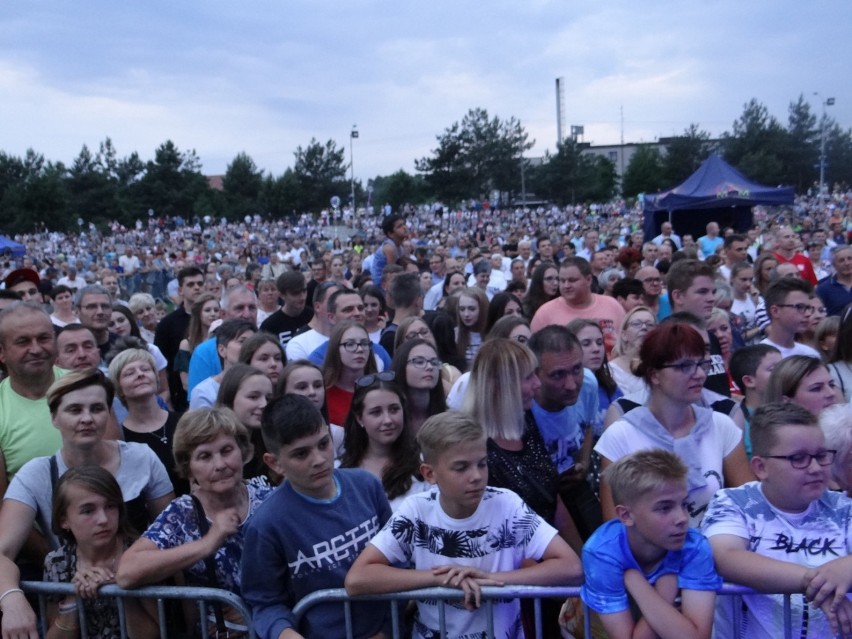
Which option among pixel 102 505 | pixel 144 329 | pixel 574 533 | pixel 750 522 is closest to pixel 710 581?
pixel 750 522

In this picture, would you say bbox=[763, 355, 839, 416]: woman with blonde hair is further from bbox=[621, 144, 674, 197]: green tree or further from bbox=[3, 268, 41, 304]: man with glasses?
bbox=[621, 144, 674, 197]: green tree

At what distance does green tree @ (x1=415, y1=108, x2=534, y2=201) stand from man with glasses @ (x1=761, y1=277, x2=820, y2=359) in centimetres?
6023

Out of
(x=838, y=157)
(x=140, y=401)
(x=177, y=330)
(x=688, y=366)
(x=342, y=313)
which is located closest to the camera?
(x=688, y=366)

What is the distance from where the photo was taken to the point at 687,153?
193ft

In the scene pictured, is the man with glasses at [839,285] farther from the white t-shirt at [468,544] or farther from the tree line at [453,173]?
the tree line at [453,173]

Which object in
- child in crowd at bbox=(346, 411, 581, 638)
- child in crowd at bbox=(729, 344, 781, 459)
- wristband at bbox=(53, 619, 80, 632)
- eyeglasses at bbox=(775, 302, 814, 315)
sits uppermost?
eyeglasses at bbox=(775, 302, 814, 315)

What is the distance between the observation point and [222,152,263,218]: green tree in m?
69.0

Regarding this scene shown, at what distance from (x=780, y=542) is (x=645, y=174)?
6579 centimetres

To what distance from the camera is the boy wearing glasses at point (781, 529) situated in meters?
2.48

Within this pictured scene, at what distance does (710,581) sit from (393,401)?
1760 millimetres

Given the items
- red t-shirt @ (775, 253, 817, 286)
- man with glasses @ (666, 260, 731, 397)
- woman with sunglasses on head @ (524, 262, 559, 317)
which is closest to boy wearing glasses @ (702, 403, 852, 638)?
man with glasses @ (666, 260, 731, 397)

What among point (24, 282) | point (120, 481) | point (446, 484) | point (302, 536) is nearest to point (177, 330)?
point (24, 282)

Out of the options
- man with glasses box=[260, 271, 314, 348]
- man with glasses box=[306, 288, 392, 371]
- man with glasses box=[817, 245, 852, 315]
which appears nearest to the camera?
man with glasses box=[306, 288, 392, 371]

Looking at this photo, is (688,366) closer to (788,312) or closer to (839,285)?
(788,312)
